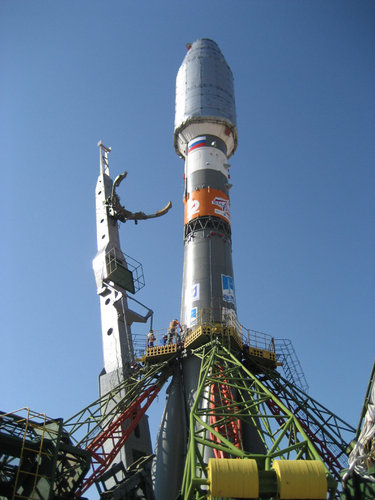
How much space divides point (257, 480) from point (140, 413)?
621 inches

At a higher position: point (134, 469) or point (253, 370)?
point (253, 370)

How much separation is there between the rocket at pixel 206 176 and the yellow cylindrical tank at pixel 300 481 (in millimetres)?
14998

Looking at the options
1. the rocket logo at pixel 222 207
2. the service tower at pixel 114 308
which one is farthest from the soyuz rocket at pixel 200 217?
the service tower at pixel 114 308

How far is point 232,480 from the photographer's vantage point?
604 inches

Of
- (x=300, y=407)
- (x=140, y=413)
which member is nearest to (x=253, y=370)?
(x=300, y=407)

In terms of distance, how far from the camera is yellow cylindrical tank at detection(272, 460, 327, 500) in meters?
15.4

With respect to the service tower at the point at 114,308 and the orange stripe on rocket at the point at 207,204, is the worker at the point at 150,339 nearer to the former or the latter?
the service tower at the point at 114,308

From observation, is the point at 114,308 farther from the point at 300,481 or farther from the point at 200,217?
the point at 300,481

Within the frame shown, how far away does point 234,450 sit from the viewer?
1717 centimetres

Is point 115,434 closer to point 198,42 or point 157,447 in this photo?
point 157,447

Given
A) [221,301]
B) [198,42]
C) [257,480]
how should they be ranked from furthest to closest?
[198,42] → [221,301] → [257,480]

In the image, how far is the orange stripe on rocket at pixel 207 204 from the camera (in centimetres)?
3559

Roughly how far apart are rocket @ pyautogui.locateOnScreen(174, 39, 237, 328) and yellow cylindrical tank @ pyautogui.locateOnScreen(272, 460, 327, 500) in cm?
1500

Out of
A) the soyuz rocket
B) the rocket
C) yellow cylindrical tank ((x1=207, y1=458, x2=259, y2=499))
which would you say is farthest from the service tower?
yellow cylindrical tank ((x1=207, y1=458, x2=259, y2=499))
